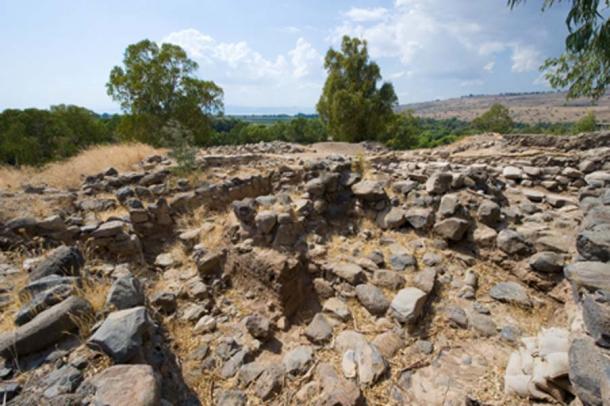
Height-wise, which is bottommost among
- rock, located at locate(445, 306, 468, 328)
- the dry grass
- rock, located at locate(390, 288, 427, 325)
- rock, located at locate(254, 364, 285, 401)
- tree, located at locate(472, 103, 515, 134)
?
rock, located at locate(254, 364, 285, 401)

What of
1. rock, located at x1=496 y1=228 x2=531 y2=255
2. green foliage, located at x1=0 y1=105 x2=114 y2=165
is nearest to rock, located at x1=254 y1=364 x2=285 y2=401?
rock, located at x1=496 y1=228 x2=531 y2=255

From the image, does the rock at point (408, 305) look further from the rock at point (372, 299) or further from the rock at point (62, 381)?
the rock at point (62, 381)

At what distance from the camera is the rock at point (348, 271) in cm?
346

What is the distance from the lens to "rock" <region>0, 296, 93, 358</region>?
1.87m

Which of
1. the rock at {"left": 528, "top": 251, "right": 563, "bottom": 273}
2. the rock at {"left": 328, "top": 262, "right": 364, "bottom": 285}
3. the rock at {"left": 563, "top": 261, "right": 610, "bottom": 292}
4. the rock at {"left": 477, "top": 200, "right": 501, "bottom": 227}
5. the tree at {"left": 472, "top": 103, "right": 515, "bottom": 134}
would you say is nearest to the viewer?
the rock at {"left": 563, "top": 261, "right": 610, "bottom": 292}

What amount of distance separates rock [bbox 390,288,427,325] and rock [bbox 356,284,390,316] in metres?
0.11

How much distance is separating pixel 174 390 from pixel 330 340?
1.48 meters

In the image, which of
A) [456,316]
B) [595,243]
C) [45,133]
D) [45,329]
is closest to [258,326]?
[45,329]

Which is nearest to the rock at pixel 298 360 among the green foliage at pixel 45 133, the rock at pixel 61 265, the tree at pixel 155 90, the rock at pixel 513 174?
the rock at pixel 61 265

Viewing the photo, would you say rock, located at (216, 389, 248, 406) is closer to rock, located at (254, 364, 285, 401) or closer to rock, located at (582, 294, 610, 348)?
rock, located at (254, 364, 285, 401)

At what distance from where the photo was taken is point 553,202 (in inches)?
178

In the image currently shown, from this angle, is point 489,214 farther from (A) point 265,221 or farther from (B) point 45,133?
(B) point 45,133

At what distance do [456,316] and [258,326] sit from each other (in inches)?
82.7

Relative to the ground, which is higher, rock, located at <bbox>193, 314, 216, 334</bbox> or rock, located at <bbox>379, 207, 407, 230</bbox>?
rock, located at <bbox>379, 207, 407, 230</bbox>
